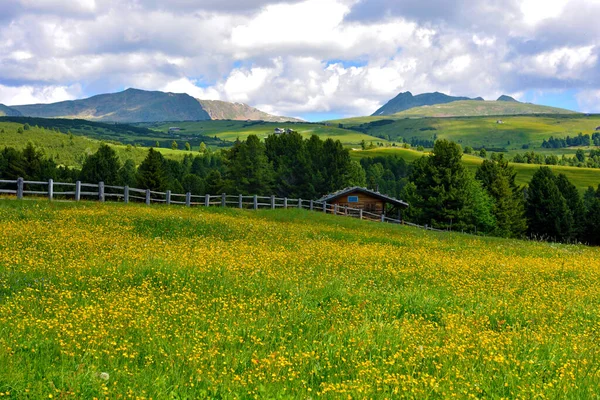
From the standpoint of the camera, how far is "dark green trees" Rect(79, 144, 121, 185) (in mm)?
96812

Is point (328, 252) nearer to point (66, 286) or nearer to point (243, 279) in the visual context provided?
point (243, 279)

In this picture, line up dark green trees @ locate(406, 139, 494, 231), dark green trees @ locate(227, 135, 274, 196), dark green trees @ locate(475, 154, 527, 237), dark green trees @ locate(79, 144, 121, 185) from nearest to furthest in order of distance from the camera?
dark green trees @ locate(406, 139, 494, 231) → dark green trees @ locate(475, 154, 527, 237) → dark green trees @ locate(227, 135, 274, 196) → dark green trees @ locate(79, 144, 121, 185)

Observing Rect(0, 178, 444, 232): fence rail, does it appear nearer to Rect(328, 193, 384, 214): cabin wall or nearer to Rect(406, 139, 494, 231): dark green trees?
Rect(328, 193, 384, 214): cabin wall

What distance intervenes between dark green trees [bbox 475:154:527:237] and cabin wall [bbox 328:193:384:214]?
18.1 meters

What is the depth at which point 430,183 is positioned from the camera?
6462 cm

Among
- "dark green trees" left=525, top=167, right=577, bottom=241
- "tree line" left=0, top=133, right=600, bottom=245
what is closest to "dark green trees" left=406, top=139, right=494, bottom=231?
"tree line" left=0, top=133, right=600, bottom=245

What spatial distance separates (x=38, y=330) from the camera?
789 centimetres

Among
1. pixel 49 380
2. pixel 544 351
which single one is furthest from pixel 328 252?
pixel 49 380

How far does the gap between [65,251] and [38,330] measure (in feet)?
22.3

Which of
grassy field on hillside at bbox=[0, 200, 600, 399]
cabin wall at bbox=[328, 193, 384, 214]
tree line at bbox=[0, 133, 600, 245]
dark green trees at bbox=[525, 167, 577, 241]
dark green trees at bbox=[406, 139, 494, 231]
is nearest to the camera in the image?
grassy field on hillside at bbox=[0, 200, 600, 399]

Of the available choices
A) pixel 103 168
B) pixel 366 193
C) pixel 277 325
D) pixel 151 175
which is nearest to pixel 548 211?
pixel 366 193

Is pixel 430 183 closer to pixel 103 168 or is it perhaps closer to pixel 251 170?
pixel 251 170

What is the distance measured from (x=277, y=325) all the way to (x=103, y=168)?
315 feet

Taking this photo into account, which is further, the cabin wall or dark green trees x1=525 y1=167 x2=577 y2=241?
dark green trees x1=525 y1=167 x2=577 y2=241
